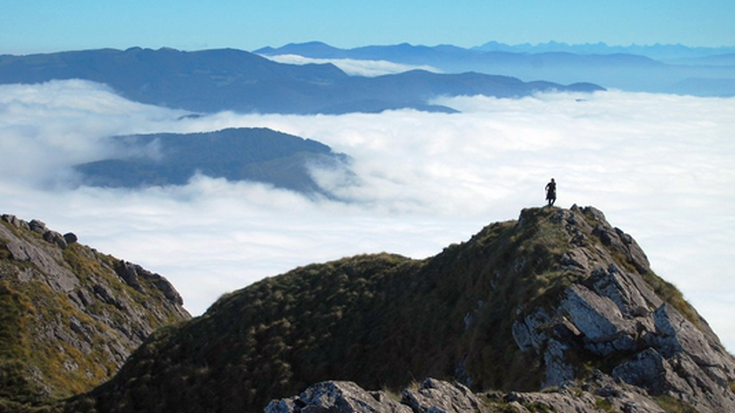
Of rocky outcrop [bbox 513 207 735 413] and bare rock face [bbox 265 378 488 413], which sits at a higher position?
rocky outcrop [bbox 513 207 735 413]

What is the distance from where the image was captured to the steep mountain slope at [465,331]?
20.2 metres

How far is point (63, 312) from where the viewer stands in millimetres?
56125

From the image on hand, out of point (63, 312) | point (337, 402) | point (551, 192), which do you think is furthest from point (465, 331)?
point (63, 312)

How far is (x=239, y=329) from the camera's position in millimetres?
39906

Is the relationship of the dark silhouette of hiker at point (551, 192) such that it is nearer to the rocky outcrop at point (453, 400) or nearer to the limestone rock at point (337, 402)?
the rocky outcrop at point (453, 400)

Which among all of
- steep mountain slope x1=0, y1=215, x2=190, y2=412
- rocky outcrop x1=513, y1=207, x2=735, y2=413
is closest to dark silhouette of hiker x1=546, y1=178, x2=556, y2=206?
rocky outcrop x1=513, y1=207, x2=735, y2=413

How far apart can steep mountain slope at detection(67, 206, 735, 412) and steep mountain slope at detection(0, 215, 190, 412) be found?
945 cm

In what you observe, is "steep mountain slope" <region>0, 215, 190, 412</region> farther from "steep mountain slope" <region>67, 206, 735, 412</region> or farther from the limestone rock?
the limestone rock

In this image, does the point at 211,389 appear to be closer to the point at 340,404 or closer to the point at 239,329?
the point at 239,329

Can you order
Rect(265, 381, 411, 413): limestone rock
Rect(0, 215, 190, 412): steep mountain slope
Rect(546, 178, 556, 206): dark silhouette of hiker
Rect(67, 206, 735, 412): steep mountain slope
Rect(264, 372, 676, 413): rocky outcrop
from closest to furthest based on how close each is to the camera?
1. Rect(265, 381, 411, 413): limestone rock
2. Rect(264, 372, 676, 413): rocky outcrop
3. Rect(67, 206, 735, 412): steep mountain slope
4. Rect(546, 178, 556, 206): dark silhouette of hiker
5. Rect(0, 215, 190, 412): steep mountain slope

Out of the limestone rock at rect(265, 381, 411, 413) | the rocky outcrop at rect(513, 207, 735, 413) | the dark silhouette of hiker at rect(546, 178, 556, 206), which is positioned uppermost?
the dark silhouette of hiker at rect(546, 178, 556, 206)

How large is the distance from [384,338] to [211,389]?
9454mm

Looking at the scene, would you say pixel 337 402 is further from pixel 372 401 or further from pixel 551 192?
pixel 551 192

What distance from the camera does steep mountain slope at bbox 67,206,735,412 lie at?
797 inches
